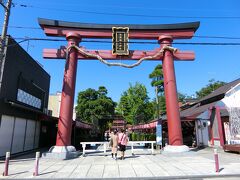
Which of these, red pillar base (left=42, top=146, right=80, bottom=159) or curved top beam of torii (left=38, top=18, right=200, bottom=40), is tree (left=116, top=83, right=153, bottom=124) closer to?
curved top beam of torii (left=38, top=18, right=200, bottom=40)

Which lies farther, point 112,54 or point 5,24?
point 112,54

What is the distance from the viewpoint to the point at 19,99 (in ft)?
55.9

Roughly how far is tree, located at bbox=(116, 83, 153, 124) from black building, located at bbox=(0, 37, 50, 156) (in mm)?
24170

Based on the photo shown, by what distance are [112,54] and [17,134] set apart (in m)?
9.28

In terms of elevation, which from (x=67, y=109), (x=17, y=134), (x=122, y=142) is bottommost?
(x=122, y=142)

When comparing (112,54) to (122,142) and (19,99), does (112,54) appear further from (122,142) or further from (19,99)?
(19,99)

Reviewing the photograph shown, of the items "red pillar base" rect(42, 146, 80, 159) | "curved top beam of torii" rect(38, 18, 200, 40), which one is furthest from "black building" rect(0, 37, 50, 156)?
"curved top beam of torii" rect(38, 18, 200, 40)

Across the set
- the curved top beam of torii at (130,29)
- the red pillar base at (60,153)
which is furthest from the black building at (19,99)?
the curved top beam of torii at (130,29)

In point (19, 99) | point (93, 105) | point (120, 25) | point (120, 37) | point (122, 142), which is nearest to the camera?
point (122, 142)

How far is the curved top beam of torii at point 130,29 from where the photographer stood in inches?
638

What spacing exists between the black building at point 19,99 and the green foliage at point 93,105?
67.2 feet

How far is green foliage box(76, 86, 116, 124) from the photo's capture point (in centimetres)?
4297

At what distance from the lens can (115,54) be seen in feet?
53.4

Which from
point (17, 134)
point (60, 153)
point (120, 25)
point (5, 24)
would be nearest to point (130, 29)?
point (120, 25)
